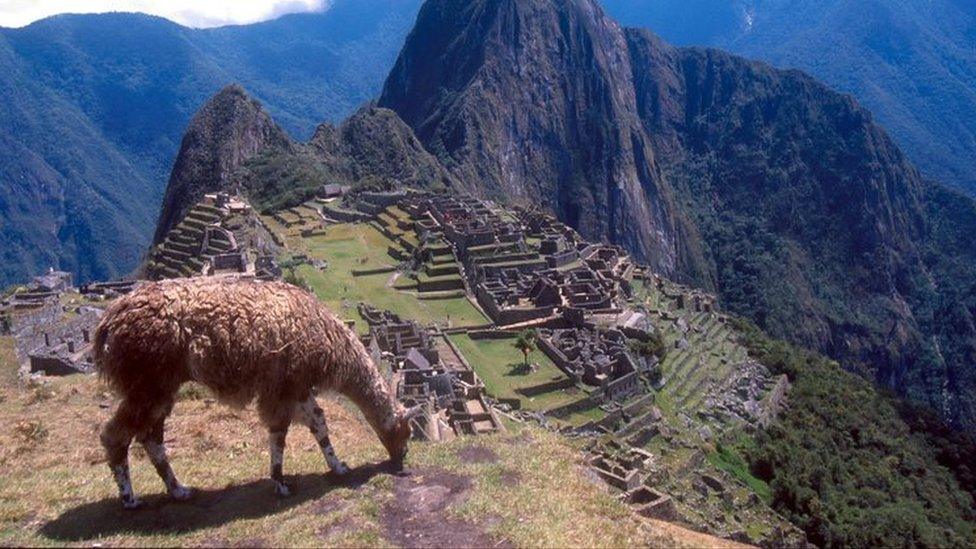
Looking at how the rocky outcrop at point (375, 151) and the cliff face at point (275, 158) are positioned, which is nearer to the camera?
the cliff face at point (275, 158)

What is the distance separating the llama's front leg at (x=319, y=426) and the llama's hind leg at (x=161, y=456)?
1.26 m

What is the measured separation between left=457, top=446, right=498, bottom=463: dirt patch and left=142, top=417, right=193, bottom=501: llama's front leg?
120 inches

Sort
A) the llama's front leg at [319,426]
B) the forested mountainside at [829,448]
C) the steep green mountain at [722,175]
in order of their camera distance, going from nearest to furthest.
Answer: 1. the llama's front leg at [319,426]
2. the forested mountainside at [829,448]
3. the steep green mountain at [722,175]

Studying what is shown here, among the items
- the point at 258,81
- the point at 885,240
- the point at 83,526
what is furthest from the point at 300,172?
the point at 885,240

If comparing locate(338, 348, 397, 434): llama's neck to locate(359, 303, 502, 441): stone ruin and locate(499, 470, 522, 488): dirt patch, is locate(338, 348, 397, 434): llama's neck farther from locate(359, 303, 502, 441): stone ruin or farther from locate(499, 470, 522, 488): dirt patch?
locate(359, 303, 502, 441): stone ruin

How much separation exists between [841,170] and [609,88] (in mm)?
49964

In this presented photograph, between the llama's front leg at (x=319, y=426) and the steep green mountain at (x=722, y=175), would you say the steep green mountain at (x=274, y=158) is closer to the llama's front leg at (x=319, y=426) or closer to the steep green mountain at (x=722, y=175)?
the steep green mountain at (x=722, y=175)

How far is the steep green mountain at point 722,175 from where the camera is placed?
11906 centimetres

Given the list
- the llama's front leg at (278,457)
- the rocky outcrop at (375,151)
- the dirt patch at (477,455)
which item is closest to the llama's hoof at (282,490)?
the llama's front leg at (278,457)

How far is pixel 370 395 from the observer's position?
877 cm

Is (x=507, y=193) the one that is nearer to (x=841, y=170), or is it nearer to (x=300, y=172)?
(x=300, y=172)

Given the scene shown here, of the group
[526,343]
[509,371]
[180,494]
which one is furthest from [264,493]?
[526,343]

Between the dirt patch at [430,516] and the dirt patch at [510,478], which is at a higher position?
the dirt patch at [510,478]

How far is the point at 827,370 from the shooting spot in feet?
182
